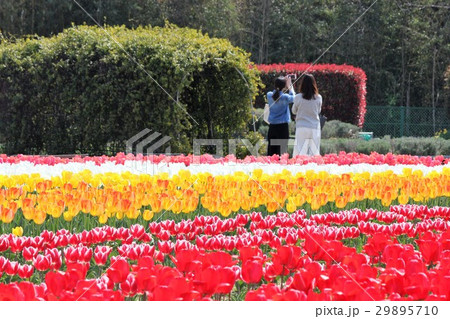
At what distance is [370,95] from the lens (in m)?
32.5

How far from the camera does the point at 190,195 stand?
15.8ft

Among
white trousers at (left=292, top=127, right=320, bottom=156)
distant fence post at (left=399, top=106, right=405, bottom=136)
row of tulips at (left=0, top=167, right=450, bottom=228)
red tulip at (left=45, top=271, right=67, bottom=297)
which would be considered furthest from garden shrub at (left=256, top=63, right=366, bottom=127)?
red tulip at (left=45, top=271, right=67, bottom=297)

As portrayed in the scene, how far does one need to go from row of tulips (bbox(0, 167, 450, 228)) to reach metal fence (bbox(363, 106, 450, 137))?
Result: 2073 centimetres

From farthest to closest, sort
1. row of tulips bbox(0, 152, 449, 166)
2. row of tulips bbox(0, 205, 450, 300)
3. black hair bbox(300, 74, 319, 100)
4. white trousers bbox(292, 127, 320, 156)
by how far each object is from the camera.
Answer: white trousers bbox(292, 127, 320, 156), black hair bbox(300, 74, 319, 100), row of tulips bbox(0, 152, 449, 166), row of tulips bbox(0, 205, 450, 300)

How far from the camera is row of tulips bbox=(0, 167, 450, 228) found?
4.47 m

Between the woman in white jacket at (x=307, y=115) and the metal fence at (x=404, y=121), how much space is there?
17.7 metres

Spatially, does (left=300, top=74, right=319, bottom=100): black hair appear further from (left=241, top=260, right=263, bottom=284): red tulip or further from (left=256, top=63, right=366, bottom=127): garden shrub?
(left=256, top=63, right=366, bottom=127): garden shrub

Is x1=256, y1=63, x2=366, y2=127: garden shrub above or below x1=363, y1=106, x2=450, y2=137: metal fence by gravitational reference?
above

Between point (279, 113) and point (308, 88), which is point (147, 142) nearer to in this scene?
point (279, 113)

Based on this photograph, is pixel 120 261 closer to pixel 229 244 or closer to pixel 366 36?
pixel 229 244

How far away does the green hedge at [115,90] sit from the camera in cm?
1104

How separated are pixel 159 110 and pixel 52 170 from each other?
4184 millimetres

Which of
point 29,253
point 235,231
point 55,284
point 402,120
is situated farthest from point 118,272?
point 402,120

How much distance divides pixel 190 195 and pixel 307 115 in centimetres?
526
